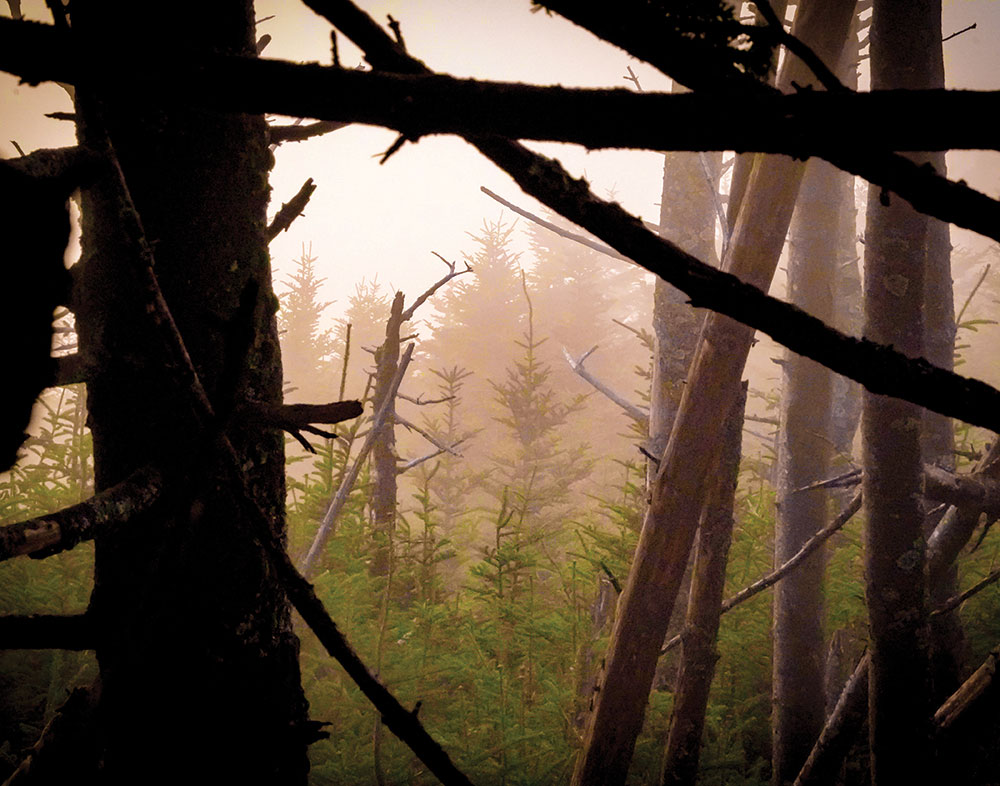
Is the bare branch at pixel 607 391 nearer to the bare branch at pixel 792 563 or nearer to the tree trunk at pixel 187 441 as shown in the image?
the bare branch at pixel 792 563

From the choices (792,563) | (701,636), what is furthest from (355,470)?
(792,563)

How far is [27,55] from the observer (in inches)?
15.7

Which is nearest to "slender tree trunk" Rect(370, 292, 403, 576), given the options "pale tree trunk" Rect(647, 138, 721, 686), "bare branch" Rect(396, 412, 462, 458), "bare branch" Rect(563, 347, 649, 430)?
"bare branch" Rect(396, 412, 462, 458)

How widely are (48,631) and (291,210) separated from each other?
41.1 inches

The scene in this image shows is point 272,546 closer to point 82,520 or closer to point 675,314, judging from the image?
point 82,520

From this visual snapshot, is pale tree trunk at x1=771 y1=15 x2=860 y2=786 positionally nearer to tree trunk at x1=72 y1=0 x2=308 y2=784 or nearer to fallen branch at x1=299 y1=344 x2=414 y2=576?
fallen branch at x1=299 y1=344 x2=414 y2=576

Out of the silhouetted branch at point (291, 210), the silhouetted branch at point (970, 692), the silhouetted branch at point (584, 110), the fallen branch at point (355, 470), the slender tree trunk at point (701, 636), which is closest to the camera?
the silhouetted branch at point (584, 110)

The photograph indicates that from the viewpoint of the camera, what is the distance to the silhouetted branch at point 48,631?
64 centimetres

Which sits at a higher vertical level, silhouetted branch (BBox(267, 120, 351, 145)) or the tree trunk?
silhouetted branch (BBox(267, 120, 351, 145))

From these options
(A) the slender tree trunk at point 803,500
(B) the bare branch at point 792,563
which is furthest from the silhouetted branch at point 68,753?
(A) the slender tree trunk at point 803,500

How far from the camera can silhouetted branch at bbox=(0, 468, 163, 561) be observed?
0.66m

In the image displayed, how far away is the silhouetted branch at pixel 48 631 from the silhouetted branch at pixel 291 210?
94cm

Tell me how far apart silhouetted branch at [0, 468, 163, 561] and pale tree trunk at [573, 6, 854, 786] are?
177 centimetres

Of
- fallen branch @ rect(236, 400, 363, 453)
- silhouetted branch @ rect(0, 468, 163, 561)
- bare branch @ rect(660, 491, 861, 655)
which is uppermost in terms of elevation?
fallen branch @ rect(236, 400, 363, 453)
